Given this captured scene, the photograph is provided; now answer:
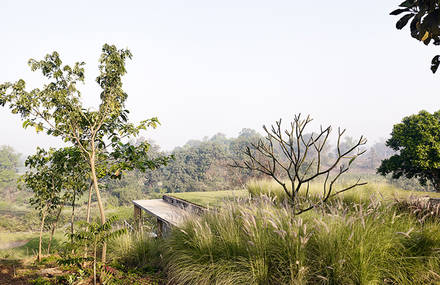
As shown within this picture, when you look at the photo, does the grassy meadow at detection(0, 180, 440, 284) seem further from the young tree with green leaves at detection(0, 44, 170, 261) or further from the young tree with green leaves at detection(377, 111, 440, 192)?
the young tree with green leaves at detection(377, 111, 440, 192)

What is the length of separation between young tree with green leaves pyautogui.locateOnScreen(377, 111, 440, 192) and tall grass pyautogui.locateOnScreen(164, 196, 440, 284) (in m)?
8.96

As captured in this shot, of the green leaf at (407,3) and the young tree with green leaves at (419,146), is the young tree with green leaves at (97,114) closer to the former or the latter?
the green leaf at (407,3)

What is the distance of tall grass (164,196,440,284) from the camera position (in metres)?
2.77

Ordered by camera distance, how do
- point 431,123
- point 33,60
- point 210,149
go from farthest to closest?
point 210,149
point 431,123
point 33,60

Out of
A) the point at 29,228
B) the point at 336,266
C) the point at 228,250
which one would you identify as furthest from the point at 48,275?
the point at 29,228

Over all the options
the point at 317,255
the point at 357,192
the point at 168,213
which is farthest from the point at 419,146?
the point at 317,255

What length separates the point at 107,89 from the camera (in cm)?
482

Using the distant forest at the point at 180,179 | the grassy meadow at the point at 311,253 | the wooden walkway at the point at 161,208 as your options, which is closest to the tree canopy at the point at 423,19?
the grassy meadow at the point at 311,253

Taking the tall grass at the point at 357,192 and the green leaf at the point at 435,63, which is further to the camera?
the tall grass at the point at 357,192

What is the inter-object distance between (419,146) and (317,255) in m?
9.98

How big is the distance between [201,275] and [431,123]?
11.5 meters

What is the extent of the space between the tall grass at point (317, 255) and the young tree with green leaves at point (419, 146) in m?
8.96

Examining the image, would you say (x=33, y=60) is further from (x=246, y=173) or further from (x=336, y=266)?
(x=246, y=173)

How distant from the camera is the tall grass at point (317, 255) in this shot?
2770 millimetres
